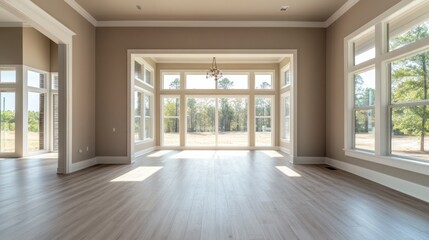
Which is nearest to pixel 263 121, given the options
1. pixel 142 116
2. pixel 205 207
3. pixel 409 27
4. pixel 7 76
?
pixel 142 116

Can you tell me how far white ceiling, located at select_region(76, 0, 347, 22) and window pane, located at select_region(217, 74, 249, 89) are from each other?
4151 millimetres

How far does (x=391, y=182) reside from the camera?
4461mm

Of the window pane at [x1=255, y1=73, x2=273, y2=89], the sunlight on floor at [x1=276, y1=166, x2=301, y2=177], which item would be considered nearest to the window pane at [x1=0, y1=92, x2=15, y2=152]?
the sunlight on floor at [x1=276, y1=166, x2=301, y2=177]

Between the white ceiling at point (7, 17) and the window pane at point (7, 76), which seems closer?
the white ceiling at point (7, 17)

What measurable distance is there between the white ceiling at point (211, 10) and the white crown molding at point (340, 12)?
0.07 metres

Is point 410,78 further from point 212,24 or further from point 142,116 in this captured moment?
point 142,116

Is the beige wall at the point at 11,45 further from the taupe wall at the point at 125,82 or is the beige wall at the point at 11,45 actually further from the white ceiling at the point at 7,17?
the taupe wall at the point at 125,82

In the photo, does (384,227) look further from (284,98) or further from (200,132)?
(200,132)

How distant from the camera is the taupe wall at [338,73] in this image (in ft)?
16.7

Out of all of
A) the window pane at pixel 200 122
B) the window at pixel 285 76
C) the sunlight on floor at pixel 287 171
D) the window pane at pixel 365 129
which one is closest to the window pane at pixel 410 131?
the window pane at pixel 365 129

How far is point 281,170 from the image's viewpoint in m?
6.07

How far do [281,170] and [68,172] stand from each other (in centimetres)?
449

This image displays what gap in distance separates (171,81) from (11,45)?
5.14 meters

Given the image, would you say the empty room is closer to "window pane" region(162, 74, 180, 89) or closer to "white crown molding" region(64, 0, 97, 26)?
"white crown molding" region(64, 0, 97, 26)
